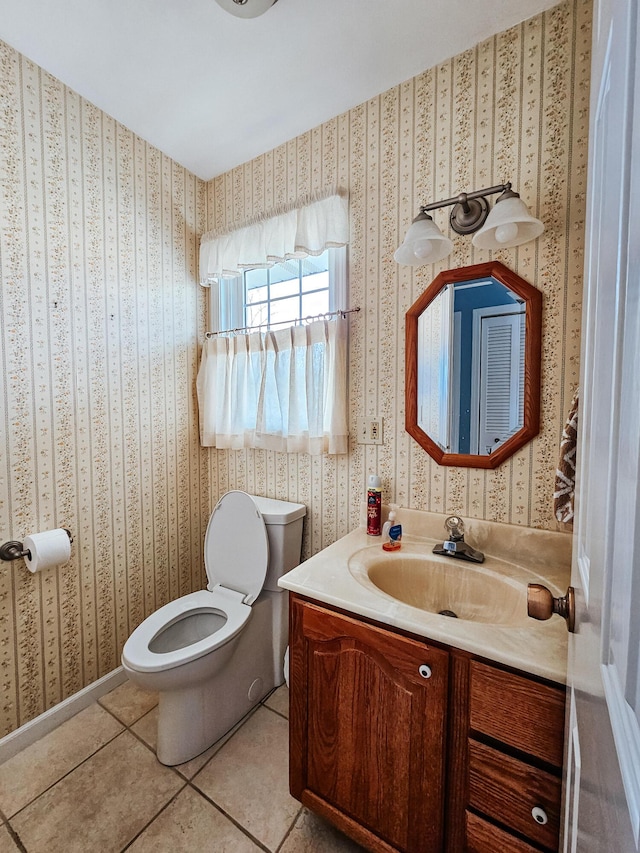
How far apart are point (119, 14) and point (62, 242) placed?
0.78 meters

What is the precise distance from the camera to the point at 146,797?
3.92ft

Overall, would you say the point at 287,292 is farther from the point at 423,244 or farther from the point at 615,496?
the point at 615,496

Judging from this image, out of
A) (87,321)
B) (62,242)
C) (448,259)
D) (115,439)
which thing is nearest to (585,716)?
(448,259)

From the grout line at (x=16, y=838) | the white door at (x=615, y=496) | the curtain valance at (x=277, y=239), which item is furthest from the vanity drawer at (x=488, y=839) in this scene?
the curtain valance at (x=277, y=239)

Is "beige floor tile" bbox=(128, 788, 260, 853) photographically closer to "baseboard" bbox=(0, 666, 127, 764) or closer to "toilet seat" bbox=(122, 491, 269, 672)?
"toilet seat" bbox=(122, 491, 269, 672)

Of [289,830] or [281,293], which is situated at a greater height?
[281,293]

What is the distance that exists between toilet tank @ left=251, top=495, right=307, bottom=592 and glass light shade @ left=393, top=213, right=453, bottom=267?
1.13 metres

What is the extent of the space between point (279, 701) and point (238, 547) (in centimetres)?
70

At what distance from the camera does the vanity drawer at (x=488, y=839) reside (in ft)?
2.49

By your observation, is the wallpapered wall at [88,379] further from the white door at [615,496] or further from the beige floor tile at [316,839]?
the white door at [615,496]

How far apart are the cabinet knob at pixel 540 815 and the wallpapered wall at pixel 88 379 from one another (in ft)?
5.53

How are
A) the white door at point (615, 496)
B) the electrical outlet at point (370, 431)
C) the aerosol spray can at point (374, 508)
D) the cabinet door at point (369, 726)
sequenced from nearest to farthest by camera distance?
the white door at point (615, 496) < the cabinet door at point (369, 726) < the aerosol spray can at point (374, 508) < the electrical outlet at point (370, 431)

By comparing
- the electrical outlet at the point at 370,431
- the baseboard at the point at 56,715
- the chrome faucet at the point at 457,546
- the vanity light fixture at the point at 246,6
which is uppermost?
the vanity light fixture at the point at 246,6

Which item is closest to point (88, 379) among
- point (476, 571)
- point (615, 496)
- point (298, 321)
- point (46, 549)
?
point (46, 549)
